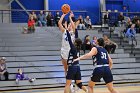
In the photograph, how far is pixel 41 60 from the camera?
52.1 ft

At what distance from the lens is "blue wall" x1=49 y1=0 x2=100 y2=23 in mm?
24259

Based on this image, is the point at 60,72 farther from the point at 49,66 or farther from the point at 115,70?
the point at 115,70

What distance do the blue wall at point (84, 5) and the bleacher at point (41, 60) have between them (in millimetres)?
5069

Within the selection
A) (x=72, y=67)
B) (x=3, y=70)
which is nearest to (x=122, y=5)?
(x=3, y=70)

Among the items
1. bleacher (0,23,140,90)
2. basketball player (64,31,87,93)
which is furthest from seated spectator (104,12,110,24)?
basketball player (64,31,87,93)

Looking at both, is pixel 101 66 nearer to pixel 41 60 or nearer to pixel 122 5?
pixel 41 60

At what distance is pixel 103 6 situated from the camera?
25406 mm

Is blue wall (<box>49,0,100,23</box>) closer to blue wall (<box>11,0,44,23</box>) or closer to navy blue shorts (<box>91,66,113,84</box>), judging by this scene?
blue wall (<box>11,0,44,23</box>)

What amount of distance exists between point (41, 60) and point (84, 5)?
402 inches

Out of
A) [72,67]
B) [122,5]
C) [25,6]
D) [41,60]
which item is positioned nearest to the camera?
[72,67]

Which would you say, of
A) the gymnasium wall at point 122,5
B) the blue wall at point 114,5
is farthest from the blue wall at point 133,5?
the blue wall at point 114,5

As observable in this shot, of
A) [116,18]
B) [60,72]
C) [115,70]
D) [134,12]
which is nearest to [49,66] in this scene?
[60,72]

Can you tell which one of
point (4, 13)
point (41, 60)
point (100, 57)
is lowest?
point (41, 60)

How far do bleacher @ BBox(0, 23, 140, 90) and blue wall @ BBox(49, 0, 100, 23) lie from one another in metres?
5.07
